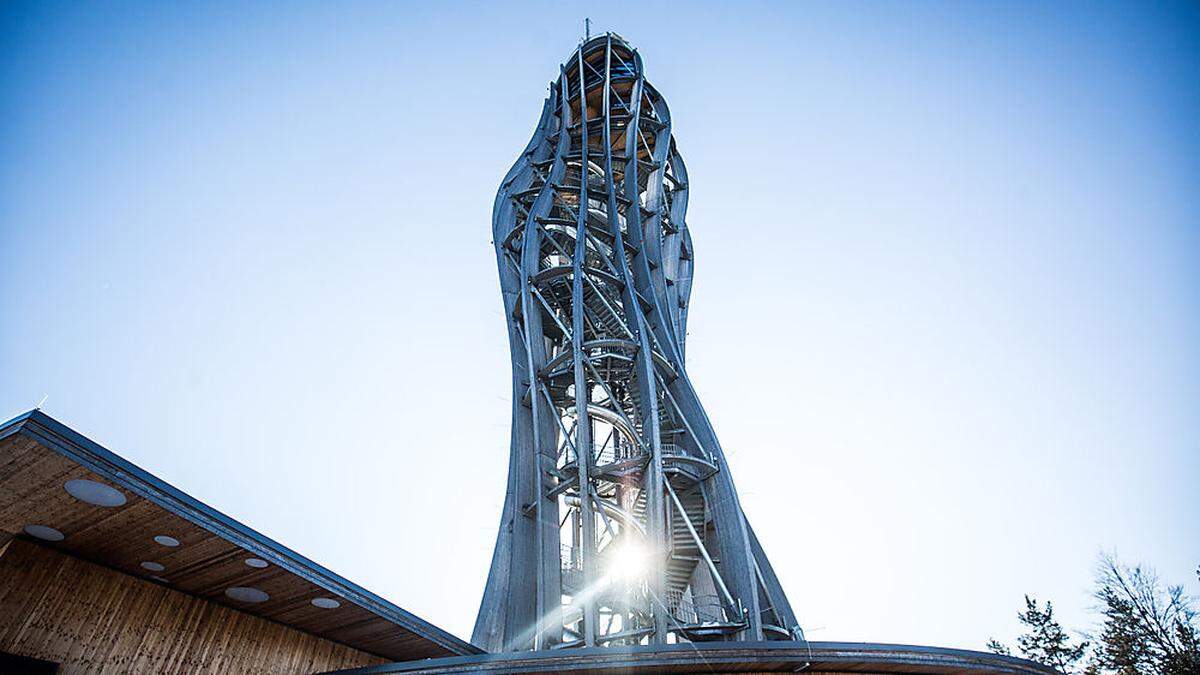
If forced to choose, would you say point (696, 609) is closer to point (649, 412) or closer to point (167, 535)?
point (649, 412)

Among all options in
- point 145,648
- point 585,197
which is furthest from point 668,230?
point 145,648

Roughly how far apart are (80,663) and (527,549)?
8.48 metres

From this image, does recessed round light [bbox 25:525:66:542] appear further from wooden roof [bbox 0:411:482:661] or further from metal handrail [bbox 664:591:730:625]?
metal handrail [bbox 664:591:730:625]

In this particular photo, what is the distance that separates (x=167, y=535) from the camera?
6062 mm

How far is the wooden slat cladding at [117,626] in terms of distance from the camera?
6.09 metres

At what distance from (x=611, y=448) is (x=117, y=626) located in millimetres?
11792

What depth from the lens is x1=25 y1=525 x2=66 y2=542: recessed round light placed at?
5.96 meters

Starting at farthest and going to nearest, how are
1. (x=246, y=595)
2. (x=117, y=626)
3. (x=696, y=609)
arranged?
(x=696, y=609) → (x=246, y=595) → (x=117, y=626)

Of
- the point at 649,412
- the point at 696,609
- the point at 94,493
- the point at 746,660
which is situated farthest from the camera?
Answer: the point at 696,609

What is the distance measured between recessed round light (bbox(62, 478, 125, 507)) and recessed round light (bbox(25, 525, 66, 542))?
0.92m

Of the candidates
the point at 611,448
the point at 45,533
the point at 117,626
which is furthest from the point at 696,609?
the point at 45,533

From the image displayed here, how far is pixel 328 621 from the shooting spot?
7.93 metres

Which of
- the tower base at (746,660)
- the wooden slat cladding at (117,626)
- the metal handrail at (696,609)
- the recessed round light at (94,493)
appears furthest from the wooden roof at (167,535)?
the metal handrail at (696,609)

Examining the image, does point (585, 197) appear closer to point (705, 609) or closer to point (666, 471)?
point (666, 471)
